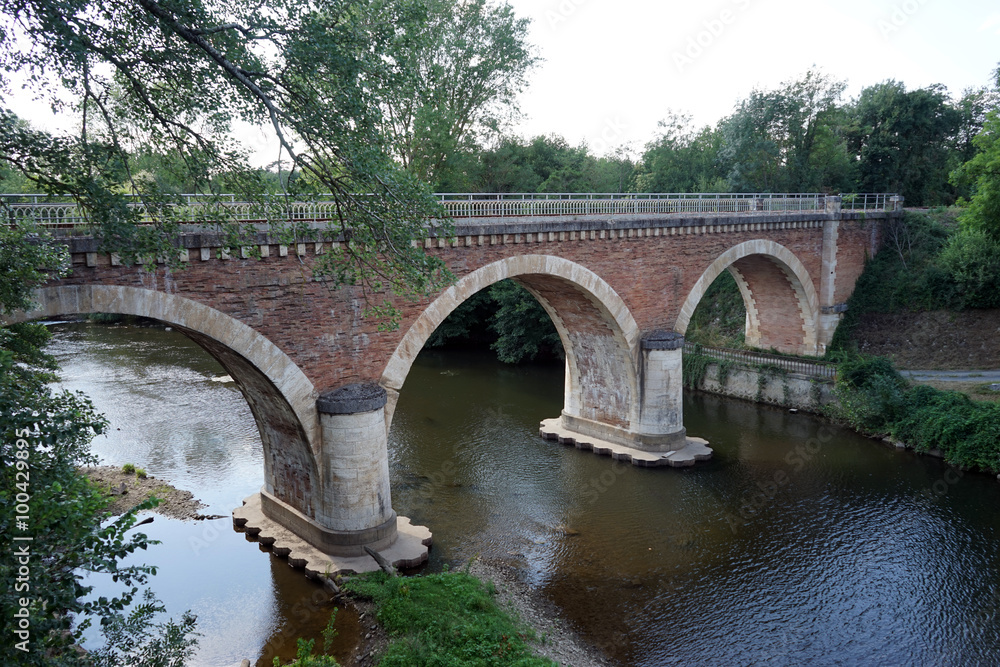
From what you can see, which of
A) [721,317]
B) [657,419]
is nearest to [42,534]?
[657,419]

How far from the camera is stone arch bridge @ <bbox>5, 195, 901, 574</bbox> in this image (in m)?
9.78

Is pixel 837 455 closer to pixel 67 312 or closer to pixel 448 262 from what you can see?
pixel 448 262

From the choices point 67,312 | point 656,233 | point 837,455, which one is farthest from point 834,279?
point 67,312

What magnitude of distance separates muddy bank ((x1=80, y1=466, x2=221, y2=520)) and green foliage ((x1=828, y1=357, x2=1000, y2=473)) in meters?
16.2

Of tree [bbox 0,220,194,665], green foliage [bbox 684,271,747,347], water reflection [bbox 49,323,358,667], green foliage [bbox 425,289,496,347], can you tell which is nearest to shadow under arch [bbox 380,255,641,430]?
water reflection [bbox 49,323,358,667]

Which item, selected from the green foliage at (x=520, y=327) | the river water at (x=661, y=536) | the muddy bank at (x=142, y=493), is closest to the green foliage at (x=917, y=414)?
the river water at (x=661, y=536)

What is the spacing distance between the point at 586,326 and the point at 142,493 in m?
10.4

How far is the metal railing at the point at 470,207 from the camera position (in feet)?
25.0

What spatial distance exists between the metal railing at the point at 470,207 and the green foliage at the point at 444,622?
5362 millimetres

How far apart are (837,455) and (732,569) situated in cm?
717

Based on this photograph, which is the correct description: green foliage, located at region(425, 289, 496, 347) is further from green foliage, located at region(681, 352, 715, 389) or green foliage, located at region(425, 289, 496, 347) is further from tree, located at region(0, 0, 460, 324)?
tree, located at region(0, 0, 460, 324)

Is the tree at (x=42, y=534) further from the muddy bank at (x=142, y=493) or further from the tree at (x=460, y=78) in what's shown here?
the tree at (x=460, y=78)

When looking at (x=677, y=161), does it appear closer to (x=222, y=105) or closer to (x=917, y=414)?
(x=917, y=414)

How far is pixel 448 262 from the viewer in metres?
12.7
